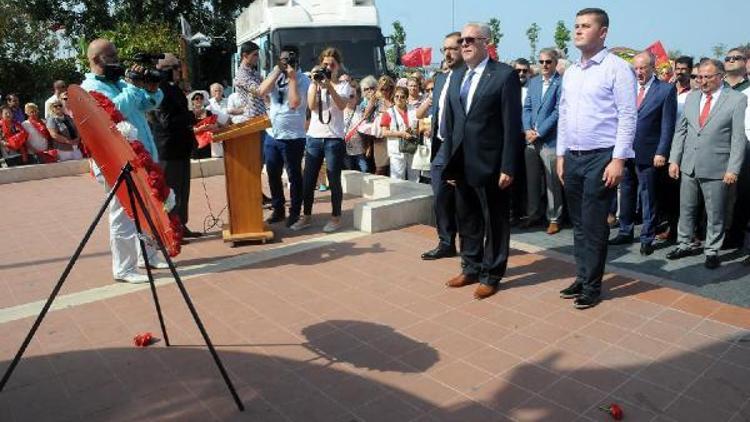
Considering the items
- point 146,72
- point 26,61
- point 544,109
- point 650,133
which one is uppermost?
point 26,61

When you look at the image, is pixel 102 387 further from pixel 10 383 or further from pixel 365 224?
pixel 365 224

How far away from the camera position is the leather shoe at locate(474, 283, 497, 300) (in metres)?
4.44

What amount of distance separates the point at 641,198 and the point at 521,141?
2.39m

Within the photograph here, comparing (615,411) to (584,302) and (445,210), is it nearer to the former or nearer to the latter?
(584,302)

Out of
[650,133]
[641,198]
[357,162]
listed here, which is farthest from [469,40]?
[357,162]

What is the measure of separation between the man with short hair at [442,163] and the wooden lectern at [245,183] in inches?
67.2

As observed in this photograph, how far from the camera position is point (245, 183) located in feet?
19.6

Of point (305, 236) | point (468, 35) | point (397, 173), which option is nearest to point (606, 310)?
point (468, 35)

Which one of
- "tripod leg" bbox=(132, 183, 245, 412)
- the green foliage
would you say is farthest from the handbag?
the green foliage

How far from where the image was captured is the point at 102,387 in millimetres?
3256

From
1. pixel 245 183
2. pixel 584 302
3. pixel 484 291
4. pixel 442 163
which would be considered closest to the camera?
pixel 584 302

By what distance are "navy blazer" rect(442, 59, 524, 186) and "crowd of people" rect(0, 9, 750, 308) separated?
A: 0.03ft

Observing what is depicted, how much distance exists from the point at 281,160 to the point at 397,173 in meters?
2.28

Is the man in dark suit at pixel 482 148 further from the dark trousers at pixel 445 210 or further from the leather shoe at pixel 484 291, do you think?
the dark trousers at pixel 445 210
